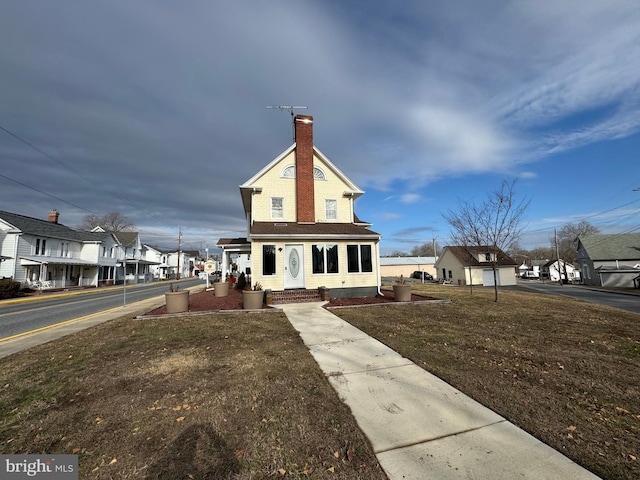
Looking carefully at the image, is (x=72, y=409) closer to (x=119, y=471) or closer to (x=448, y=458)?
(x=119, y=471)

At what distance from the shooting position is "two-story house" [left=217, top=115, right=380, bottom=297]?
47.0 ft

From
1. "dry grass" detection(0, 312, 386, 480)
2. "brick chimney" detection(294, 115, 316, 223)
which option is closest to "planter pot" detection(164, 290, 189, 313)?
"dry grass" detection(0, 312, 386, 480)

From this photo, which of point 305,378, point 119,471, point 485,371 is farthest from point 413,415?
point 119,471

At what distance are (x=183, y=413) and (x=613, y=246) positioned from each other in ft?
198

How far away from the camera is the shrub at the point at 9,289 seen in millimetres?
21828

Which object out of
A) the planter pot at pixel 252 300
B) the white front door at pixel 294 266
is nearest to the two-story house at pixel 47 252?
the white front door at pixel 294 266

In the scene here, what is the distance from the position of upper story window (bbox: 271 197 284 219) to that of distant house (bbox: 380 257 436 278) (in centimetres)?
5379

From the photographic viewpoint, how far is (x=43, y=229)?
3059 cm

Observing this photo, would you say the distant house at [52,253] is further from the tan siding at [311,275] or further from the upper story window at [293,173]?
the upper story window at [293,173]

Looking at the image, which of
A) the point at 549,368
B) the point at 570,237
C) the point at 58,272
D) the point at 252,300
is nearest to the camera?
the point at 549,368

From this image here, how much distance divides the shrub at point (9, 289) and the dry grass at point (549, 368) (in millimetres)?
29447

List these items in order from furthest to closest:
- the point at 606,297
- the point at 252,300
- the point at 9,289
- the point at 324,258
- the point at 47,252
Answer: the point at 47,252, the point at 606,297, the point at 9,289, the point at 324,258, the point at 252,300

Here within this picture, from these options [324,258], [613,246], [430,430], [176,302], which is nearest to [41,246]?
Answer: [176,302]

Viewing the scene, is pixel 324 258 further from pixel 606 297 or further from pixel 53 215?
pixel 53 215
